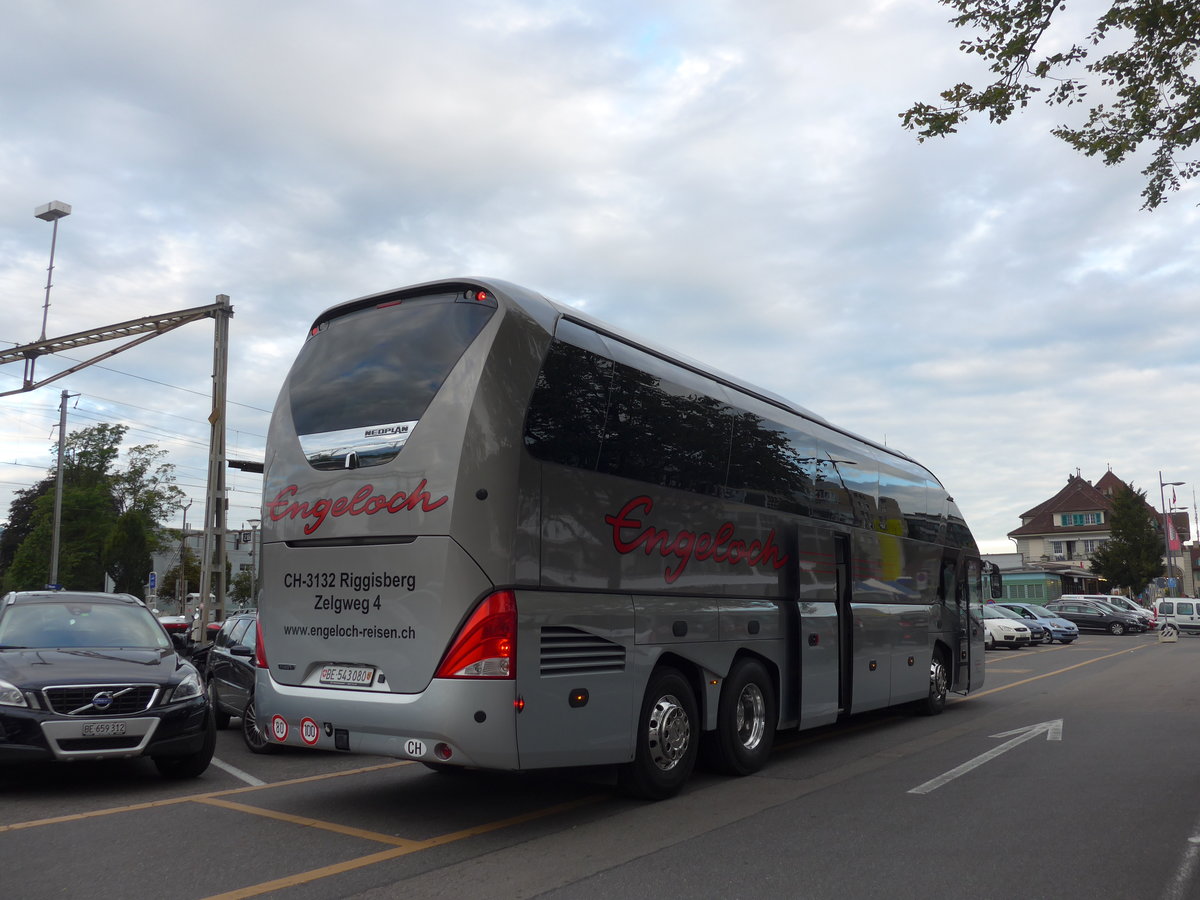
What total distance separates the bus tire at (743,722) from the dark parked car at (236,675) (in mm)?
4955

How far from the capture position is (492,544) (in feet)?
21.1

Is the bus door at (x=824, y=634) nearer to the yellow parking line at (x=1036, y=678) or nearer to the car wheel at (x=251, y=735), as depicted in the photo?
the car wheel at (x=251, y=735)

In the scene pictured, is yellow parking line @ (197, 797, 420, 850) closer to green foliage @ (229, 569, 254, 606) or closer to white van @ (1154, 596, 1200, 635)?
white van @ (1154, 596, 1200, 635)

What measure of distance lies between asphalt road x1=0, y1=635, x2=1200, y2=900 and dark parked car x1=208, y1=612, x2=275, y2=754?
49 centimetres

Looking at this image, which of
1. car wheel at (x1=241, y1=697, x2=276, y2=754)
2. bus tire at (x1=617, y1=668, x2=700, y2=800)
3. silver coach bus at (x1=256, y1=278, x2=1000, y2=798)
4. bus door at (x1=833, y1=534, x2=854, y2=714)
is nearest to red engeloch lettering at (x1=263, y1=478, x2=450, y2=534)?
silver coach bus at (x1=256, y1=278, x2=1000, y2=798)

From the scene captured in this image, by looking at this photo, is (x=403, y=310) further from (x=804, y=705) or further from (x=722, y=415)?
(x=804, y=705)

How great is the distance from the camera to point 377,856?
6051 mm

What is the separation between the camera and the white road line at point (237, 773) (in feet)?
29.2

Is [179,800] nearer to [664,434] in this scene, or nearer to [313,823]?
[313,823]

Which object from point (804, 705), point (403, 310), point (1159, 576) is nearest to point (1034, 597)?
point (1159, 576)

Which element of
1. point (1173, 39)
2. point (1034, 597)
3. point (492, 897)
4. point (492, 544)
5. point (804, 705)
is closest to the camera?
point (492, 897)

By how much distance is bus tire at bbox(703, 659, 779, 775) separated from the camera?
8.70m

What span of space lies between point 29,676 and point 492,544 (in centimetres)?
449

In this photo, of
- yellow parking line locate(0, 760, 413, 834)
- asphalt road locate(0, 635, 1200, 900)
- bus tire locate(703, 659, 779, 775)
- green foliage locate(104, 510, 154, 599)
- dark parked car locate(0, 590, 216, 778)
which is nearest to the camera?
asphalt road locate(0, 635, 1200, 900)
